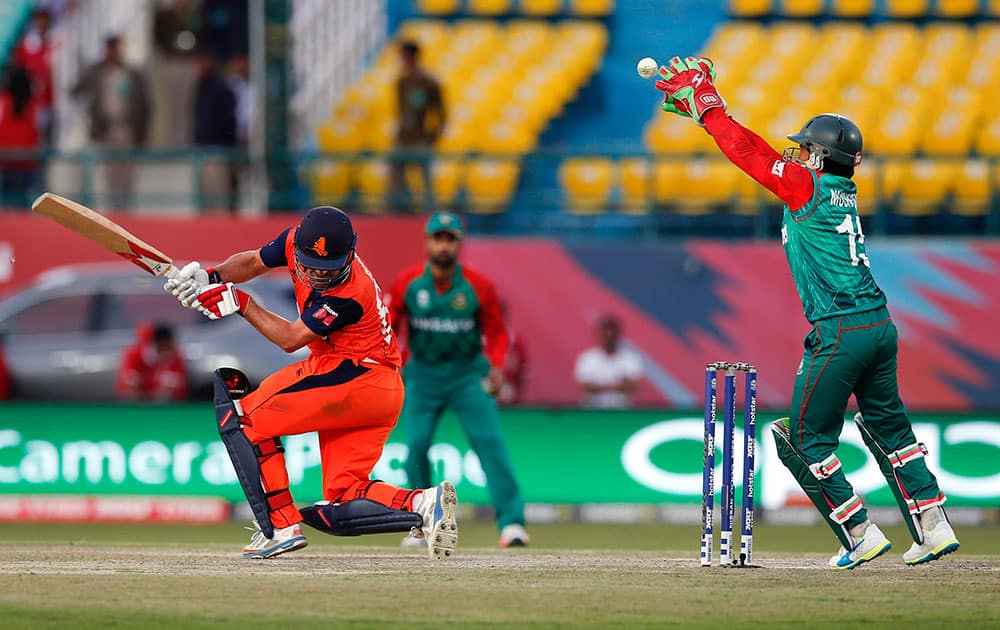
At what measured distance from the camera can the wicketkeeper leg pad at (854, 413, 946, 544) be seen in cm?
862

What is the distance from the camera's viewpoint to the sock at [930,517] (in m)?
8.62

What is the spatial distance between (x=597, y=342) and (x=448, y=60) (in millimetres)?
5395

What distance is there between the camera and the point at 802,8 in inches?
883

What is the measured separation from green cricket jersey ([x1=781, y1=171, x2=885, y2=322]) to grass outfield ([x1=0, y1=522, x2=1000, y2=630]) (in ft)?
4.57

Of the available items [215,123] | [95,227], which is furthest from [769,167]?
[215,123]

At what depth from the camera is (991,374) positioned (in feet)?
60.7

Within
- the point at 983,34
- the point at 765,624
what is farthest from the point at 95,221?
the point at 983,34

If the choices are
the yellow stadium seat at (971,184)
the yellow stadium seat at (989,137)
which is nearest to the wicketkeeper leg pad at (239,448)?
the yellow stadium seat at (971,184)

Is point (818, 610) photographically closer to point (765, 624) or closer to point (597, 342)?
point (765, 624)

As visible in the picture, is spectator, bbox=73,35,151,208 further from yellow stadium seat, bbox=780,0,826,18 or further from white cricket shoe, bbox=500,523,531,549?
yellow stadium seat, bbox=780,0,826,18

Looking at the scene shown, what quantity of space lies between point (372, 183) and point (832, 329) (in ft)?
38.7

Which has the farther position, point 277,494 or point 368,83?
point 368,83

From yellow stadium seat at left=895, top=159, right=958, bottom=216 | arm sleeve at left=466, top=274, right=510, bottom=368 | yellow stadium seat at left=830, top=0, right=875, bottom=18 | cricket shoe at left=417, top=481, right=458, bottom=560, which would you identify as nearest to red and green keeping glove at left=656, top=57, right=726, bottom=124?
cricket shoe at left=417, top=481, right=458, bottom=560

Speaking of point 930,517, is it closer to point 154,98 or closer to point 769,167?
point 769,167
